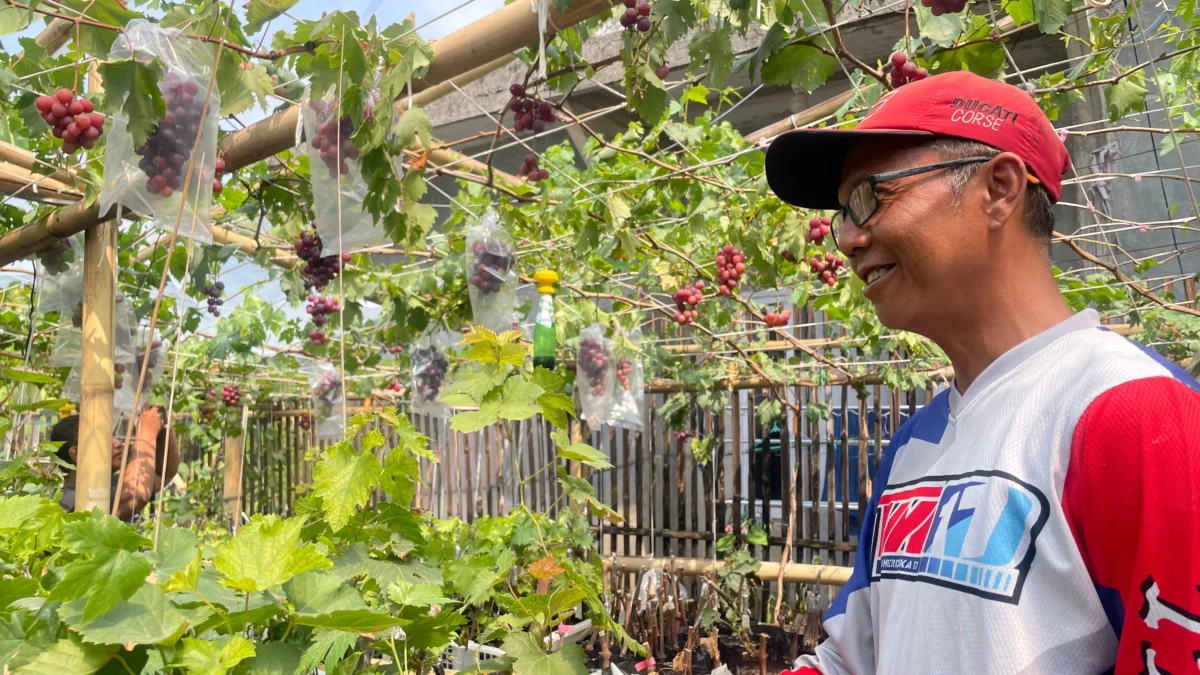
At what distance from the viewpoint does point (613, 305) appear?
18.9 feet

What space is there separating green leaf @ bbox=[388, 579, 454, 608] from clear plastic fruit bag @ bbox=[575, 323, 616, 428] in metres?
3.31

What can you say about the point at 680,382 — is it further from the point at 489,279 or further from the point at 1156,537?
the point at 1156,537

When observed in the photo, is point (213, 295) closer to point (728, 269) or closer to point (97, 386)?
point (97, 386)

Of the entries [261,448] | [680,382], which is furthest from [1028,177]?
[261,448]

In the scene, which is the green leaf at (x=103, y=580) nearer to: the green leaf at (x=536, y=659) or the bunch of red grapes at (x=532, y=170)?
the green leaf at (x=536, y=659)

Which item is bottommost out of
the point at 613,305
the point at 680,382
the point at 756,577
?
the point at 756,577

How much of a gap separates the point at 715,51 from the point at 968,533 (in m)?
1.40

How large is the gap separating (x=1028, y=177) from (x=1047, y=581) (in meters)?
0.45

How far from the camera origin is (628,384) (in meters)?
4.78

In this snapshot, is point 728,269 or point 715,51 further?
point 728,269

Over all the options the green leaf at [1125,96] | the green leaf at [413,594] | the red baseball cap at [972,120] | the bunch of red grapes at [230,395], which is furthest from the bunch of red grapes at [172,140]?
the bunch of red grapes at [230,395]

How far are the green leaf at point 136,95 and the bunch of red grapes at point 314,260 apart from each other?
180cm

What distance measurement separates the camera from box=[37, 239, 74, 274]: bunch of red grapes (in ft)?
11.2

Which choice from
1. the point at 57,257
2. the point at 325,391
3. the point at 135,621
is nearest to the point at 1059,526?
the point at 135,621
